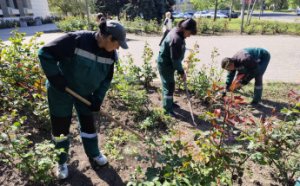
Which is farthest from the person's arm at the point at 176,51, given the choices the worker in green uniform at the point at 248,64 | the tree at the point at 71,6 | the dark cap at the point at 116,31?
the tree at the point at 71,6

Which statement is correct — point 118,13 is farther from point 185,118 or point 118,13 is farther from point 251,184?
point 251,184

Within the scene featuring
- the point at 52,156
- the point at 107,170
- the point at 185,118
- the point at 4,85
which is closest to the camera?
the point at 52,156

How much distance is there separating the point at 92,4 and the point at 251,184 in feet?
79.6

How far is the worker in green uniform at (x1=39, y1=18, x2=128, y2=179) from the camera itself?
2275 millimetres

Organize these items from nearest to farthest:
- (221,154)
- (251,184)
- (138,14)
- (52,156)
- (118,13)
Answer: (221,154) < (52,156) < (251,184) < (138,14) < (118,13)

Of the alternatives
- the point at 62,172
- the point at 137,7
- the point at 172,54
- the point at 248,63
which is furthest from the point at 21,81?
the point at 137,7

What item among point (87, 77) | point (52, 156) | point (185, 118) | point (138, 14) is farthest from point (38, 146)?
point (138, 14)

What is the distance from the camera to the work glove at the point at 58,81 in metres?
2.32

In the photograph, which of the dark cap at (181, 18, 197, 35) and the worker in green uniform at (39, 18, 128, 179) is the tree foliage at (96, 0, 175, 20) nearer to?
the dark cap at (181, 18, 197, 35)

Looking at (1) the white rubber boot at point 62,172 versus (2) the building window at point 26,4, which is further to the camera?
(2) the building window at point 26,4

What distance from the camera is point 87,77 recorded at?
8.15 ft

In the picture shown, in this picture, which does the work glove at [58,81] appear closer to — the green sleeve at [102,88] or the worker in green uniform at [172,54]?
the green sleeve at [102,88]

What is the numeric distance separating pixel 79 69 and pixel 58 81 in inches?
8.9

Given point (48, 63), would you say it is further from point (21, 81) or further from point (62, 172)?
point (21, 81)
